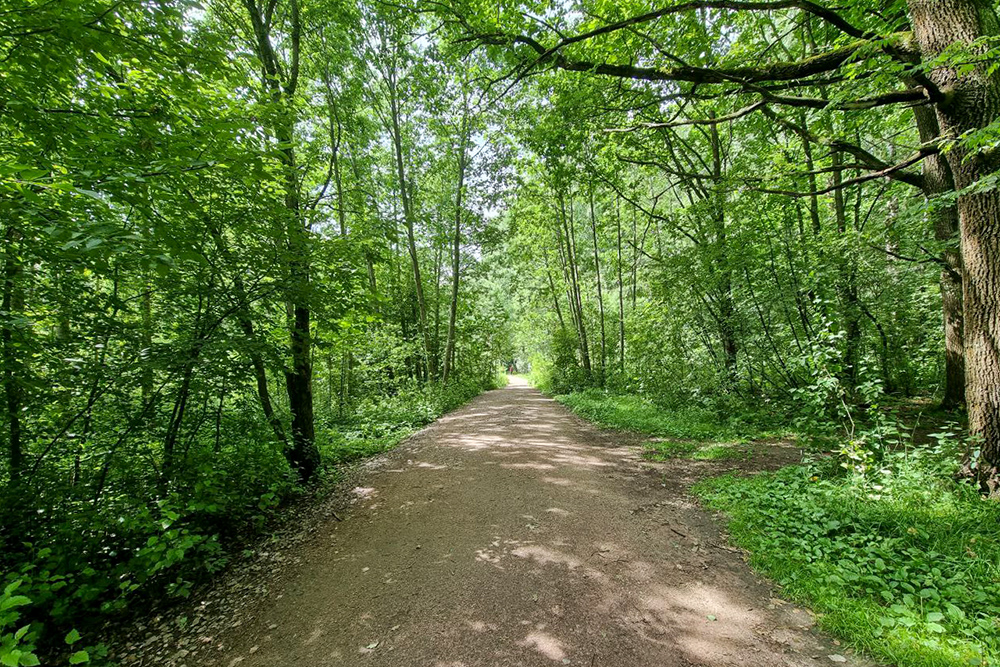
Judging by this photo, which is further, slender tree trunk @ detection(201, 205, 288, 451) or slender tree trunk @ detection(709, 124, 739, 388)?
slender tree trunk @ detection(709, 124, 739, 388)

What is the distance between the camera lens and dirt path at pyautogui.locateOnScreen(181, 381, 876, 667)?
2486mm

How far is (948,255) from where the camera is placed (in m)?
5.25

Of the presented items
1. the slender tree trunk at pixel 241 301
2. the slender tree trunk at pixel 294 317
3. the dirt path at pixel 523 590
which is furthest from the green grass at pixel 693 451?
the slender tree trunk at pixel 241 301

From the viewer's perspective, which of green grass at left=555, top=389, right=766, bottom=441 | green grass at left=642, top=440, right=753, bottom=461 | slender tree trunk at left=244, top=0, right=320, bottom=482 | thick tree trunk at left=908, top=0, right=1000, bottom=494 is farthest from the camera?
green grass at left=555, top=389, right=766, bottom=441

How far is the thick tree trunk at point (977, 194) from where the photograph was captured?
352 centimetres

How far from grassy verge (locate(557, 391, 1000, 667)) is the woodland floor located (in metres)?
0.25

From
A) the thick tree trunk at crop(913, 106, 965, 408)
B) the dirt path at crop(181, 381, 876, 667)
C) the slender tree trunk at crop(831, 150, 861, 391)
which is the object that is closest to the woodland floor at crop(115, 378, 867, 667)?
the dirt path at crop(181, 381, 876, 667)

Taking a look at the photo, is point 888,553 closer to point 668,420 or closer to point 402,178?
point 668,420

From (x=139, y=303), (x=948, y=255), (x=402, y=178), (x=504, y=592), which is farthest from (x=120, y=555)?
(x=402, y=178)

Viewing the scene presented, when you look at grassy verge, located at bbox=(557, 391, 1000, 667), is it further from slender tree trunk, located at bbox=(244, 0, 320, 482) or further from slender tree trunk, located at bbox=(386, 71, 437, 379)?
slender tree trunk, located at bbox=(386, 71, 437, 379)

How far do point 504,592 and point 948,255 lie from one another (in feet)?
Answer: 24.4

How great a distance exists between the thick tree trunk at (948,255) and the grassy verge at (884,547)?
268 cm

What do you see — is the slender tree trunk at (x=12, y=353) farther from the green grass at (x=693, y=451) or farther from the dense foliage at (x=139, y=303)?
the green grass at (x=693, y=451)

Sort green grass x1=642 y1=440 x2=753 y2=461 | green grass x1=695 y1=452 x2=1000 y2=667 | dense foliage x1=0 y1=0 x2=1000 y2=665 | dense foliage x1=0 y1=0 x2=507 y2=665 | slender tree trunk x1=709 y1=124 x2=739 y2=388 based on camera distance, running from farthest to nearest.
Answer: slender tree trunk x1=709 y1=124 x2=739 y2=388, green grass x1=642 y1=440 x2=753 y2=461, dense foliage x1=0 y1=0 x2=1000 y2=665, dense foliage x1=0 y1=0 x2=507 y2=665, green grass x1=695 y1=452 x2=1000 y2=667
